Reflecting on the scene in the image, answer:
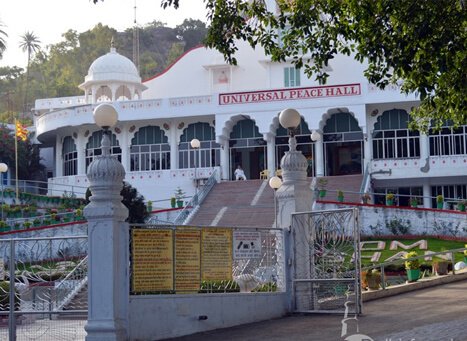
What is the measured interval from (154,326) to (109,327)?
0.92m

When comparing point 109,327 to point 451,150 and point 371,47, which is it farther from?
point 451,150

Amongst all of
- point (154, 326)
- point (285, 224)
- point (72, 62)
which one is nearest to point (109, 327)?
point (154, 326)

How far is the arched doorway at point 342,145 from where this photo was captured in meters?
43.6

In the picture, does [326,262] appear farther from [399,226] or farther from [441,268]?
[399,226]

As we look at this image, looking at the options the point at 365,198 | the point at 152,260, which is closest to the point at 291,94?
the point at 365,198

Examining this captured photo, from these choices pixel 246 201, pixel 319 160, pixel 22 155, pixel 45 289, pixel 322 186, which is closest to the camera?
pixel 45 289

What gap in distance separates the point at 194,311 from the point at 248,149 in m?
31.9

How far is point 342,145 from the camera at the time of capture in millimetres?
44438

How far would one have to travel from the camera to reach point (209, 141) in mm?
45719

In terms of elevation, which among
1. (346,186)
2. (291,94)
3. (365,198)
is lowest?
(365,198)

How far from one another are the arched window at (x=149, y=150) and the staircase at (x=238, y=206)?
496 cm

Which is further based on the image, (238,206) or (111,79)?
(111,79)

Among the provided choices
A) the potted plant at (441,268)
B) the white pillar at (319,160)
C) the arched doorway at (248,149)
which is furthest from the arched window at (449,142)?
the potted plant at (441,268)

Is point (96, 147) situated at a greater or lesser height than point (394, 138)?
greater
